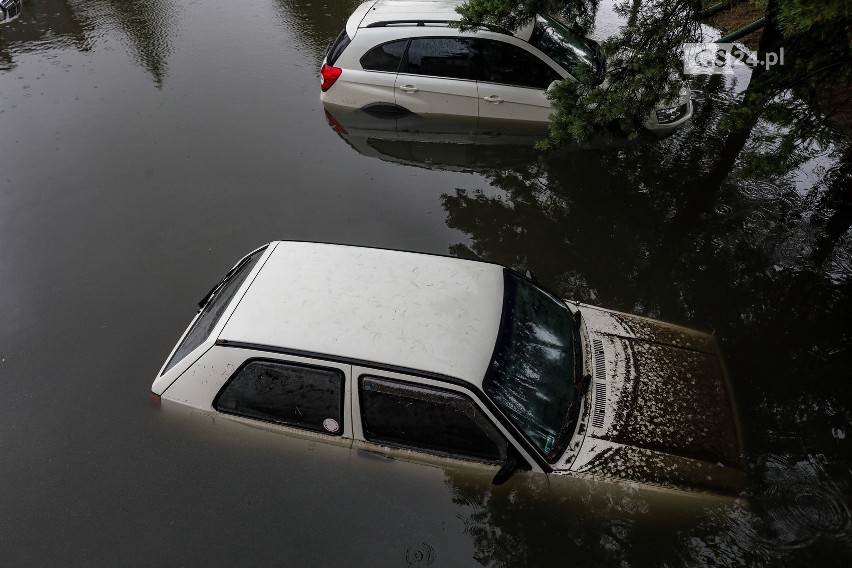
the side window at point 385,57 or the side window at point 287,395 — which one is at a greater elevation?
the side window at point 385,57

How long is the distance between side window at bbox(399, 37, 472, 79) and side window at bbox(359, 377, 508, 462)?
557 cm

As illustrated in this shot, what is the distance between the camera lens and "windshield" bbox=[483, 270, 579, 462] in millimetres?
3697

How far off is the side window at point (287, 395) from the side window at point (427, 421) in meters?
0.22

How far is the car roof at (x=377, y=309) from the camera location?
3629mm

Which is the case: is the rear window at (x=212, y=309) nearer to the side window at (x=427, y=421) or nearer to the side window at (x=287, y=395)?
the side window at (x=287, y=395)

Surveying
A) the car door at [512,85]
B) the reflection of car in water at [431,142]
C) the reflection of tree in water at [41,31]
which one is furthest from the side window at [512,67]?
the reflection of tree in water at [41,31]

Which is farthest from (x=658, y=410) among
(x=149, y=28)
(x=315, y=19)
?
(x=149, y=28)

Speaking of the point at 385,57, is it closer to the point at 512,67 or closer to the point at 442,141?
the point at 442,141

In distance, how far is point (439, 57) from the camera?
7.76 m

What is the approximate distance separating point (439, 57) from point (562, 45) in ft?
5.59

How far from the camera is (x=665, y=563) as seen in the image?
3.81 meters

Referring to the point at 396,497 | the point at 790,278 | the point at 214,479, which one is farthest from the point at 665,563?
the point at 790,278

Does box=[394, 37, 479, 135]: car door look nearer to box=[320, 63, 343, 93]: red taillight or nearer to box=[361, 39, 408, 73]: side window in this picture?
box=[361, 39, 408, 73]: side window

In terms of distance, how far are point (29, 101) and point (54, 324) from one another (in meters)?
5.60
